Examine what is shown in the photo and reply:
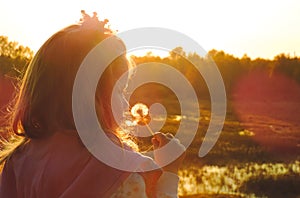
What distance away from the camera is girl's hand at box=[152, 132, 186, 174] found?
7.06 feet

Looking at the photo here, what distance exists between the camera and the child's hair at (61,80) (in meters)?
1.75

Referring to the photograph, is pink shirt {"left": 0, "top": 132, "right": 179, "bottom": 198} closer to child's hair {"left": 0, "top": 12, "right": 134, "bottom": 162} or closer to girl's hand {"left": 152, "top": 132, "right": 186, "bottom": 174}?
child's hair {"left": 0, "top": 12, "right": 134, "bottom": 162}

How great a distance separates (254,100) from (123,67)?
57.9 m

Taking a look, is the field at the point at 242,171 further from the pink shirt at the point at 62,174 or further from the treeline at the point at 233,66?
the treeline at the point at 233,66

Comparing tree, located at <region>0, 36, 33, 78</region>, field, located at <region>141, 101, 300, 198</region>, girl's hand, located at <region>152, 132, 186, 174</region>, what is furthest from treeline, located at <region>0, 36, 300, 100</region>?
girl's hand, located at <region>152, 132, 186, 174</region>

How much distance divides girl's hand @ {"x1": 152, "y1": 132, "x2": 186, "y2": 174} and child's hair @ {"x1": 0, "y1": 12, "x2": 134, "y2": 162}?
1.45 feet

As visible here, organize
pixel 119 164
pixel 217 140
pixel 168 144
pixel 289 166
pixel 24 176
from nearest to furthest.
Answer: pixel 119 164 → pixel 24 176 → pixel 168 144 → pixel 289 166 → pixel 217 140

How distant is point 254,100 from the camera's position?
2319 inches

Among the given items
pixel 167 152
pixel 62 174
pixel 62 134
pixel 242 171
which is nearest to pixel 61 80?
pixel 62 134

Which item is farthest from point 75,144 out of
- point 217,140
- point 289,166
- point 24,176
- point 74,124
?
point 217,140

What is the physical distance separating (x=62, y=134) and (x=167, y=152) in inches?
19.3

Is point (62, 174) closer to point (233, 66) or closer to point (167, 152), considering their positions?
point (167, 152)

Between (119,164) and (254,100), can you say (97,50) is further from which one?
(254,100)

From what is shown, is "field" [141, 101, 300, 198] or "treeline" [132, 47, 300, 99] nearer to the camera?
"field" [141, 101, 300, 198]
